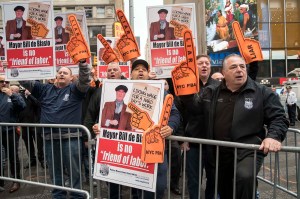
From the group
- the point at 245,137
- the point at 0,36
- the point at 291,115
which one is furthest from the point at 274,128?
the point at 291,115

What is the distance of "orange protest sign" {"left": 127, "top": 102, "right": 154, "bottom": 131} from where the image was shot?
3.28 metres

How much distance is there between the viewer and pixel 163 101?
3.30 metres

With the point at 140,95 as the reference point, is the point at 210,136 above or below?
below

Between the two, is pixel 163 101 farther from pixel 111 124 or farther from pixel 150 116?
pixel 111 124

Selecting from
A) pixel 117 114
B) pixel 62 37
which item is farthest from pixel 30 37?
pixel 117 114

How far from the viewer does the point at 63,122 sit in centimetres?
449

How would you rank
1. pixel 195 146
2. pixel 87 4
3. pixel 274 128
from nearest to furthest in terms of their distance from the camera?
pixel 274 128 < pixel 195 146 < pixel 87 4

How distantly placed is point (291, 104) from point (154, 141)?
13.3 m

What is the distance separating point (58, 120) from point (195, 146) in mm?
1842

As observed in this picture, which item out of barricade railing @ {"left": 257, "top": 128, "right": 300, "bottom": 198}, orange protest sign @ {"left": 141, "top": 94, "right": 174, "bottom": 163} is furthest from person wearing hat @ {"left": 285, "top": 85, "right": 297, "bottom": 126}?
orange protest sign @ {"left": 141, "top": 94, "right": 174, "bottom": 163}

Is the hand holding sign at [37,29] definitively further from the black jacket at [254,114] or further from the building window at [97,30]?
the building window at [97,30]

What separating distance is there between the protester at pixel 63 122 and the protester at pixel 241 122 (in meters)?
1.79

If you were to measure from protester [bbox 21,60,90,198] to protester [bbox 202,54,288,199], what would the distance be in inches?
70.6

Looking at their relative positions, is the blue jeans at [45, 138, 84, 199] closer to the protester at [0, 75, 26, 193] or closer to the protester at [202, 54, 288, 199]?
the protester at [0, 75, 26, 193]
